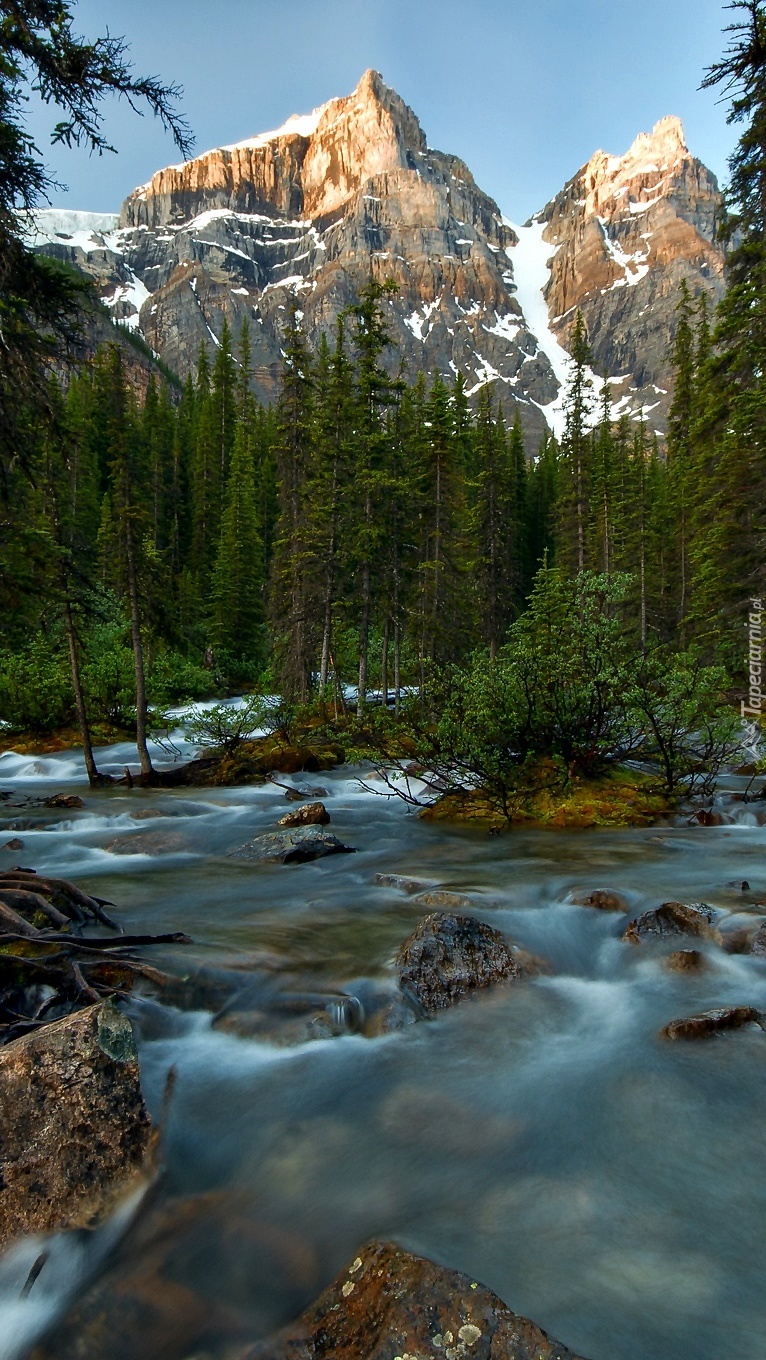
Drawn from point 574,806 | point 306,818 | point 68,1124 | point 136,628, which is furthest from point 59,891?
point 136,628

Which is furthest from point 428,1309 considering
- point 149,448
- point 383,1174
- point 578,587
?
point 149,448

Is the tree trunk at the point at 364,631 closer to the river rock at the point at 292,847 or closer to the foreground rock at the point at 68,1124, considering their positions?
the river rock at the point at 292,847

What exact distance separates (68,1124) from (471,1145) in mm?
2391

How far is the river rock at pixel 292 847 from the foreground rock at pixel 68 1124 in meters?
6.77

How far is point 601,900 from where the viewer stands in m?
8.04

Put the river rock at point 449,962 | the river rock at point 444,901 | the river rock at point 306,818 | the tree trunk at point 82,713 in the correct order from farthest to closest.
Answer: the tree trunk at point 82,713, the river rock at point 306,818, the river rock at point 444,901, the river rock at point 449,962

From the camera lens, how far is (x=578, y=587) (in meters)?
13.1

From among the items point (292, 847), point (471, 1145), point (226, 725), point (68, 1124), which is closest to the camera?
point (68, 1124)

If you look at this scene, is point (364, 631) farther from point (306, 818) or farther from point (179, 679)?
point (306, 818)

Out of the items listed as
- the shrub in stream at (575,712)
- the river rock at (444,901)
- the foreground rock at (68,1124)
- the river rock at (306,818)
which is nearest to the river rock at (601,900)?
the river rock at (444,901)

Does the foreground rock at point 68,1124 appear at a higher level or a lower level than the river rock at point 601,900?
higher

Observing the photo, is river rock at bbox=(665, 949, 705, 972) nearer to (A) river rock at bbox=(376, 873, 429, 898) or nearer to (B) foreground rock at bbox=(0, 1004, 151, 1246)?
(A) river rock at bbox=(376, 873, 429, 898)

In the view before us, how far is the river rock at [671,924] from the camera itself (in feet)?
23.0

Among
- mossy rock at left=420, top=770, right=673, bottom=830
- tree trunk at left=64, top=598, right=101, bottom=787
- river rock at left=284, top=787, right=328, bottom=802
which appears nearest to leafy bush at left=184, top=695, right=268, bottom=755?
tree trunk at left=64, top=598, right=101, bottom=787
